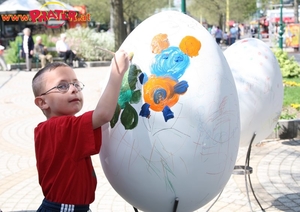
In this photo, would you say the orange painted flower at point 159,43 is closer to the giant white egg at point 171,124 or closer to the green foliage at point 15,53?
the giant white egg at point 171,124

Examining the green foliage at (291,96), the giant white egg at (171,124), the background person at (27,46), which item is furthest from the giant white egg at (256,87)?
the background person at (27,46)

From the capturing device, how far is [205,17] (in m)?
60.1

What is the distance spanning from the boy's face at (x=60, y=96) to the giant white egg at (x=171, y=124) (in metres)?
0.27

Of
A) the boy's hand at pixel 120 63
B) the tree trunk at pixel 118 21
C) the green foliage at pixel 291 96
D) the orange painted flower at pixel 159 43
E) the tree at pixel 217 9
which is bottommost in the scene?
the green foliage at pixel 291 96

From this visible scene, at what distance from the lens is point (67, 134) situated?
2352 millimetres

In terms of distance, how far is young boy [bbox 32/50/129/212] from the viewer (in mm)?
2316

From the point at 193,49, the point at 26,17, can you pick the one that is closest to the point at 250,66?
the point at 193,49

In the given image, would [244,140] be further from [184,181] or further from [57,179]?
[57,179]

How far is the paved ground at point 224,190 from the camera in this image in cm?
487

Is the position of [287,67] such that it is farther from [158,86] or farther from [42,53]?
[158,86]

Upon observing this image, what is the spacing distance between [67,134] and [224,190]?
3266 mm

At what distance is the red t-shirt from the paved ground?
2.10 m

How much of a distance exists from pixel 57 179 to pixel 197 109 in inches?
32.4

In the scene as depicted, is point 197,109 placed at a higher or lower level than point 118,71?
lower
